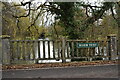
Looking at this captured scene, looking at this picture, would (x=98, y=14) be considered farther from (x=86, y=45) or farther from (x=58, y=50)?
(x=58, y=50)

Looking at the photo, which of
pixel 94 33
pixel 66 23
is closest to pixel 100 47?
pixel 66 23

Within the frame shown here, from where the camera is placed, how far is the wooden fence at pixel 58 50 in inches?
292

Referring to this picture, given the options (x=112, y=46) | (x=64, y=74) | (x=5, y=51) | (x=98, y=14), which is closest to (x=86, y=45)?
(x=112, y=46)

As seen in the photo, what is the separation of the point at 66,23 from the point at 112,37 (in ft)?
7.57

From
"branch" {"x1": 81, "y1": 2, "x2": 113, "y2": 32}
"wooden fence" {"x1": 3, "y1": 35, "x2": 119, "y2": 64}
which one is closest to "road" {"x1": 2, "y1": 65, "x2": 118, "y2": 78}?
"wooden fence" {"x1": 3, "y1": 35, "x2": 119, "y2": 64}


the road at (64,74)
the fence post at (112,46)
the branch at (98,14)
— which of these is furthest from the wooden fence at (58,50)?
the branch at (98,14)

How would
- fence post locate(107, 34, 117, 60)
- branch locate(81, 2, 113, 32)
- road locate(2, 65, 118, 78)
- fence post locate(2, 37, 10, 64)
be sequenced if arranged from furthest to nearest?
branch locate(81, 2, 113, 32)
fence post locate(107, 34, 117, 60)
fence post locate(2, 37, 10, 64)
road locate(2, 65, 118, 78)

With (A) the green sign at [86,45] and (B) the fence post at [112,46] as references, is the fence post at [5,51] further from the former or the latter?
(B) the fence post at [112,46]

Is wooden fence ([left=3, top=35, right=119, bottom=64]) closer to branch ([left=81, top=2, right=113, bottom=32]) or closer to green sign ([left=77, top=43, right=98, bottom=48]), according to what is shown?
green sign ([left=77, top=43, right=98, bottom=48])

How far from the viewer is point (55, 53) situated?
7.90 metres

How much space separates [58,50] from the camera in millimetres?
7754

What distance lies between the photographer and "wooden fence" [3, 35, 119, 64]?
7410mm

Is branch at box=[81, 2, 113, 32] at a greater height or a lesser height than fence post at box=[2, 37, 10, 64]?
greater

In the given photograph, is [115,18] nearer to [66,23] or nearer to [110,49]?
[110,49]
